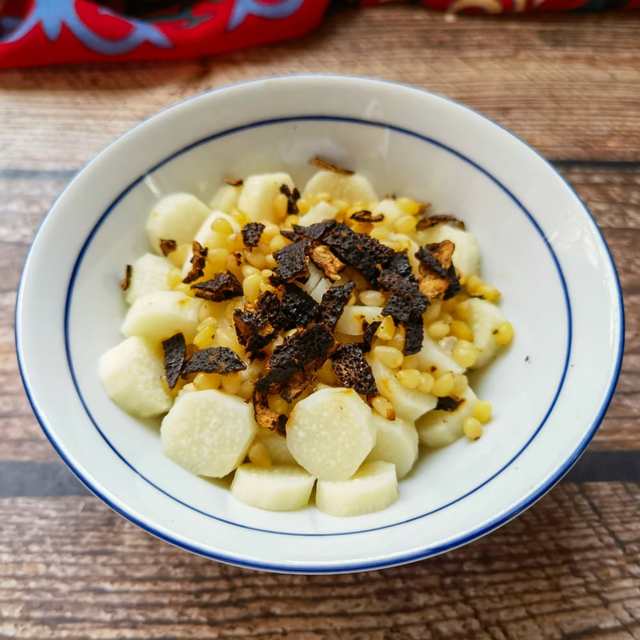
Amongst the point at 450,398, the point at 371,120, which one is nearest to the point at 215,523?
the point at 450,398

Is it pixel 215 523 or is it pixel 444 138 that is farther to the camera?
pixel 444 138

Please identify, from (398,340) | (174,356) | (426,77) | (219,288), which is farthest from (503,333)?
(426,77)

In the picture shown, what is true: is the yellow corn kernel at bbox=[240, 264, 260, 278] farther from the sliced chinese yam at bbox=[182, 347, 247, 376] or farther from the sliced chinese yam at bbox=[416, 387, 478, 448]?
the sliced chinese yam at bbox=[416, 387, 478, 448]

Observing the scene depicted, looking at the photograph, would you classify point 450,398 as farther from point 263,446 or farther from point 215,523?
point 215,523

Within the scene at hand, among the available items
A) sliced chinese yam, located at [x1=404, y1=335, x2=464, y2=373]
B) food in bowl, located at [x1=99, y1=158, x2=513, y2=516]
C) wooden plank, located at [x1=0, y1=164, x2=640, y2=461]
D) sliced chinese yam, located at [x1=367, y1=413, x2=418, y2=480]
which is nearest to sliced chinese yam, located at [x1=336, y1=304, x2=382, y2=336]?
food in bowl, located at [x1=99, y1=158, x2=513, y2=516]

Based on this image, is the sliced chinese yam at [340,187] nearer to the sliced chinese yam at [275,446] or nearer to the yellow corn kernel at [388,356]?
the yellow corn kernel at [388,356]

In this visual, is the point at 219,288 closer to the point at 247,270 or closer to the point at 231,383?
the point at 247,270
